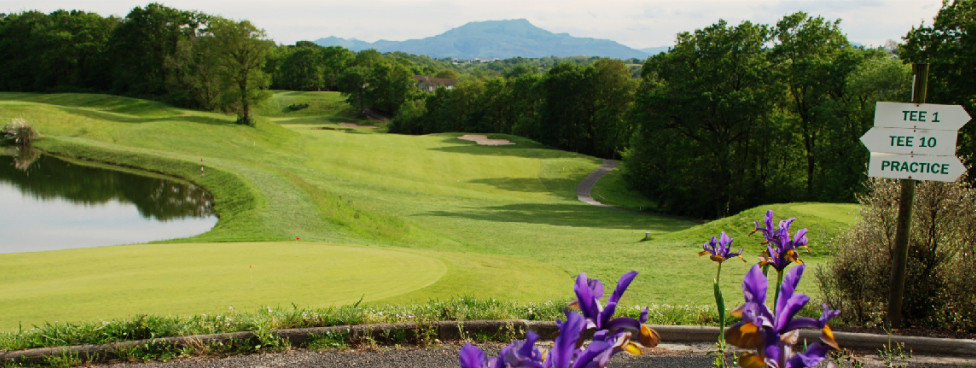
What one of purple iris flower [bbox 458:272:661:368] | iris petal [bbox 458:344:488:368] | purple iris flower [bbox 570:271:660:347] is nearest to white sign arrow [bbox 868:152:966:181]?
purple iris flower [bbox 570:271:660:347]

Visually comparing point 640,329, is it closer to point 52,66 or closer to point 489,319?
point 489,319

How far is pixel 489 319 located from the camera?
23.9 feet

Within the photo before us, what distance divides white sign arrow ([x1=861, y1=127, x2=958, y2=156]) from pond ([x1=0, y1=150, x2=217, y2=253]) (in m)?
20.7

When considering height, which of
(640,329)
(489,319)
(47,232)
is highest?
(640,329)

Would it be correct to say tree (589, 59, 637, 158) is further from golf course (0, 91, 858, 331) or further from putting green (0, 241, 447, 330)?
putting green (0, 241, 447, 330)

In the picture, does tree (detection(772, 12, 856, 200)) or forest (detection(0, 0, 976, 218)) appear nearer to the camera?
forest (detection(0, 0, 976, 218))

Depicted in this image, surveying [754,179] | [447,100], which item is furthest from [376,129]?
[754,179]

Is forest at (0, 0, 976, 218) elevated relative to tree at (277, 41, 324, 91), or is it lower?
lower

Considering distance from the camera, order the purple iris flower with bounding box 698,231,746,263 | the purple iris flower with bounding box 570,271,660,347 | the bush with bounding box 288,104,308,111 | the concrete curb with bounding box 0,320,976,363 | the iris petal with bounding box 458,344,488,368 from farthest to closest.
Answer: the bush with bounding box 288,104,308,111 → the concrete curb with bounding box 0,320,976,363 → the purple iris flower with bounding box 698,231,746,263 → the purple iris flower with bounding box 570,271,660,347 → the iris petal with bounding box 458,344,488,368

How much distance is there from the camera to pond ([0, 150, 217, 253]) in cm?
2147

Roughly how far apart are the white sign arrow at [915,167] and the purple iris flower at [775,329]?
5834 millimetres

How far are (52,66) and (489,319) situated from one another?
271 ft

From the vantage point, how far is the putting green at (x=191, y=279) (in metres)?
9.04

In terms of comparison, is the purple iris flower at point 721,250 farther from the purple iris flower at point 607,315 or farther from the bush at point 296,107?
the bush at point 296,107
